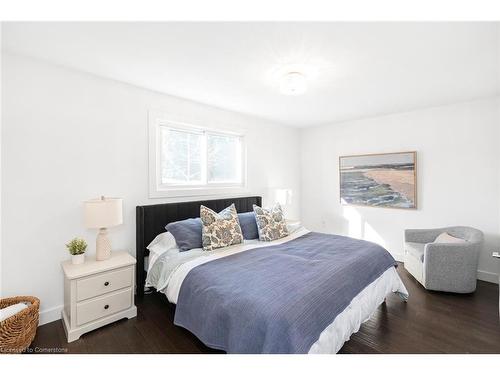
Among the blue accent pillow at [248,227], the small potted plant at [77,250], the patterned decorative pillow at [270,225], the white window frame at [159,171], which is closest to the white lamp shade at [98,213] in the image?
the small potted plant at [77,250]

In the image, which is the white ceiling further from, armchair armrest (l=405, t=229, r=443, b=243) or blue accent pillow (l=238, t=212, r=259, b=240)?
armchair armrest (l=405, t=229, r=443, b=243)

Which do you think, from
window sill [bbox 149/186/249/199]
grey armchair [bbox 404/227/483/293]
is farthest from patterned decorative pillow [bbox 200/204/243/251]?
grey armchair [bbox 404/227/483/293]

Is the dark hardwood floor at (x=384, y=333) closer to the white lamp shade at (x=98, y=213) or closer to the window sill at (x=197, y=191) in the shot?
the white lamp shade at (x=98, y=213)

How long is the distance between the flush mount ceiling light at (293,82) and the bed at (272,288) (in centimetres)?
161

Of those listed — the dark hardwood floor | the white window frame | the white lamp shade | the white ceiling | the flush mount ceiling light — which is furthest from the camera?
the white window frame

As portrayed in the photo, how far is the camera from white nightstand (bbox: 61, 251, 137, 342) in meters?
1.90

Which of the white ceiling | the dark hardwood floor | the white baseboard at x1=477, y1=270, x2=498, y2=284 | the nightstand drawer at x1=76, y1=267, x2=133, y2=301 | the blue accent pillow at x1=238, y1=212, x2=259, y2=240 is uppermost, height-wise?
the white ceiling

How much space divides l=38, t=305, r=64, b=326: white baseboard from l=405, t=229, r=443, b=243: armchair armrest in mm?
4266

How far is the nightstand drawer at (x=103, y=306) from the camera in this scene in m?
1.93
